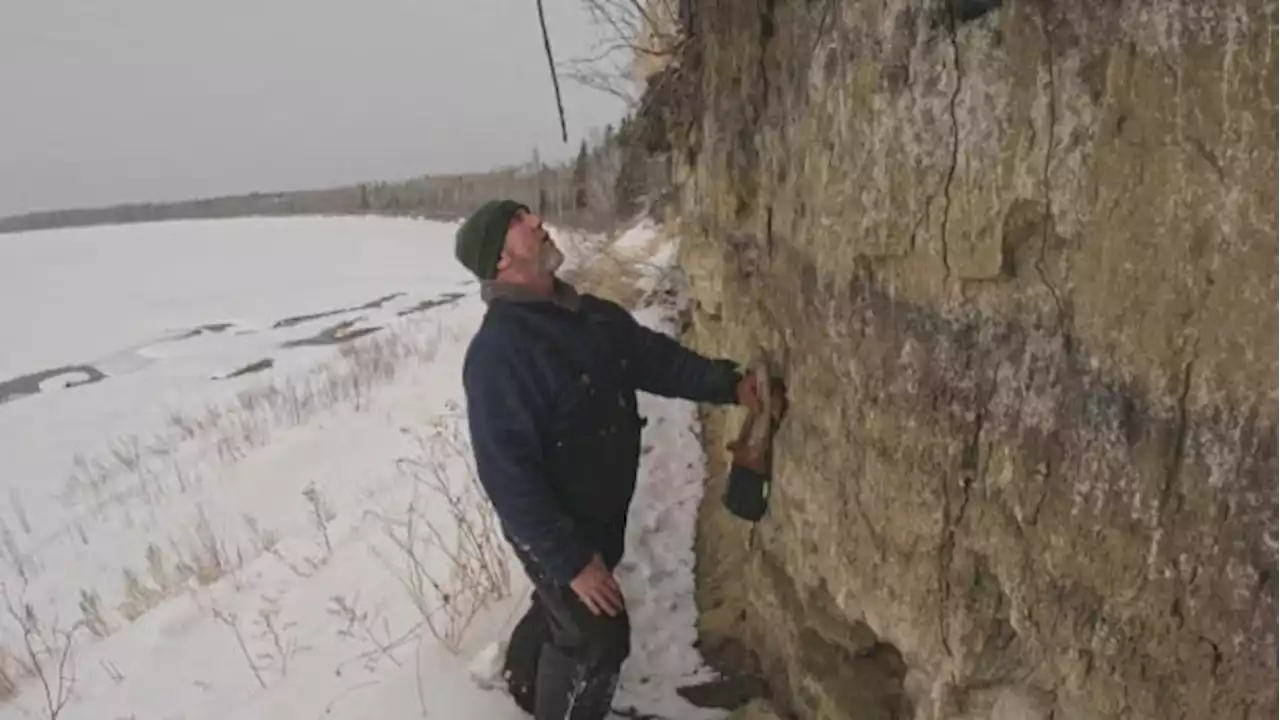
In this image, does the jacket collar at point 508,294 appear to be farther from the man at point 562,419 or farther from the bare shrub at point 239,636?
the bare shrub at point 239,636

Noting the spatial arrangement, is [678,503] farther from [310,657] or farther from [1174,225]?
[1174,225]

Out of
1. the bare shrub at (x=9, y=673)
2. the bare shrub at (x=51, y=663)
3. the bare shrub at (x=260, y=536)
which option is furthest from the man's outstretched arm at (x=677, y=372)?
the bare shrub at (x=9, y=673)

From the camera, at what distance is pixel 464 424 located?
7.96 meters

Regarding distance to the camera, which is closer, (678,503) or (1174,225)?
(1174,225)

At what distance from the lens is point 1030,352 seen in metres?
2.08

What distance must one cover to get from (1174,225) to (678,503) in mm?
3002

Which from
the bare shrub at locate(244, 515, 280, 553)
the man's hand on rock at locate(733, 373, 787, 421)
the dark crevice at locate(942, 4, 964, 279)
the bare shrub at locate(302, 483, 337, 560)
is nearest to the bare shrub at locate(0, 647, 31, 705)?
the bare shrub at locate(244, 515, 280, 553)

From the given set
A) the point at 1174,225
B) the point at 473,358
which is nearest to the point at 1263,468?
the point at 1174,225

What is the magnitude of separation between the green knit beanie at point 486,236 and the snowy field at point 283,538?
144 cm

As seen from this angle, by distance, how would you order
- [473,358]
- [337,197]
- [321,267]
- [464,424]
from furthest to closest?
[337,197] < [321,267] < [464,424] < [473,358]

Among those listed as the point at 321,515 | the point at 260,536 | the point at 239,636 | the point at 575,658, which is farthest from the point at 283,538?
the point at 575,658

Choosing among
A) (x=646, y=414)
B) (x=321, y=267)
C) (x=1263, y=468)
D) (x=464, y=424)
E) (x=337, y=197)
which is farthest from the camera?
(x=337, y=197)

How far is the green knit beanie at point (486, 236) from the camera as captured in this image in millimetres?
3098

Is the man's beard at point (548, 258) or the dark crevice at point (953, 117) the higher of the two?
the dark crevice at point (953, 117)
